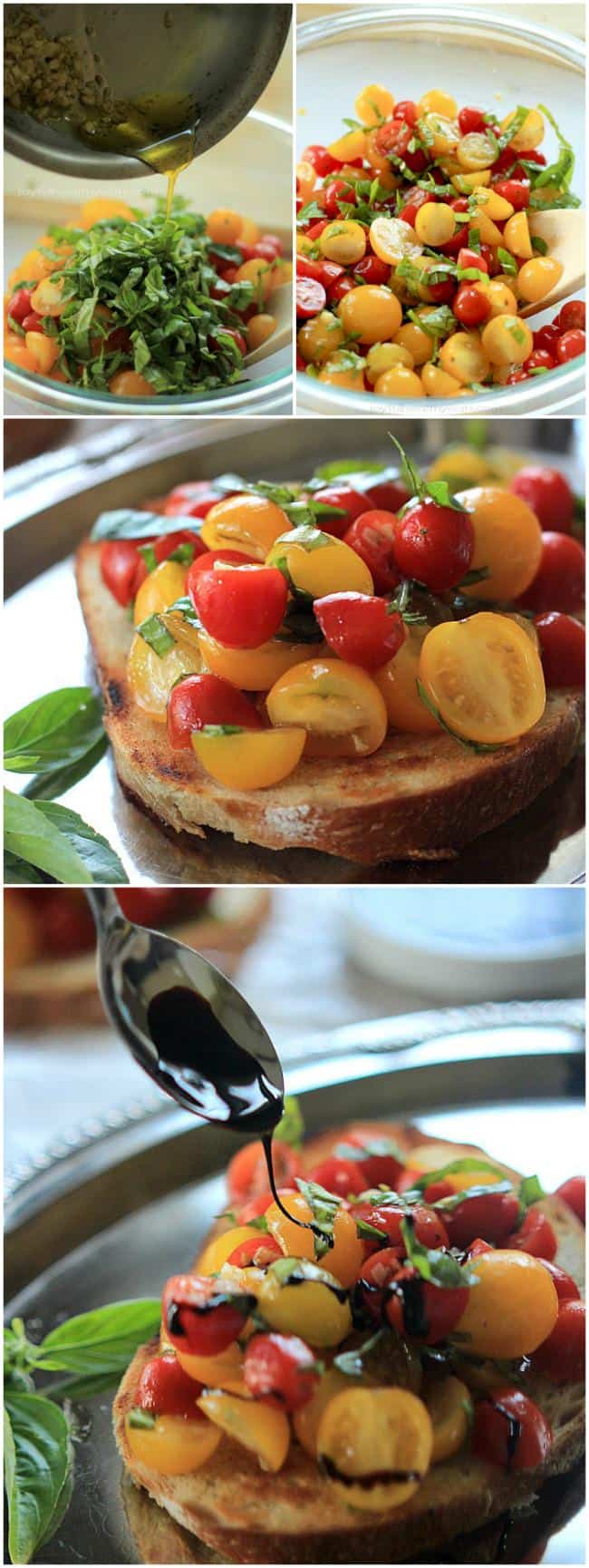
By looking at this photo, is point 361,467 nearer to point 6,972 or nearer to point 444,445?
point 444,445

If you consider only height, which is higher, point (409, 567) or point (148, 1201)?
point (409, 567)

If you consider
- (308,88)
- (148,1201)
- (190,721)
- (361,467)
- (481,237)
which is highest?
(308,88)

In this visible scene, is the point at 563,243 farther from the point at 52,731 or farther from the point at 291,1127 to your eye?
the point at 291,1127

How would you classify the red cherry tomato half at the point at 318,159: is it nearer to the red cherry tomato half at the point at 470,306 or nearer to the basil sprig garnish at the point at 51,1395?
the red cherry tomato half at the point at 470,306

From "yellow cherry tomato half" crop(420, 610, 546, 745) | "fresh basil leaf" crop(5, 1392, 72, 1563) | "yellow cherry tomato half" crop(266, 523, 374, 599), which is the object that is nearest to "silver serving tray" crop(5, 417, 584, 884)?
"yellow cherry tomato half" crop(420, 610, 546, 745)

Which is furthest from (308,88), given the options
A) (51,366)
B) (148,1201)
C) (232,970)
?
(148,1201)

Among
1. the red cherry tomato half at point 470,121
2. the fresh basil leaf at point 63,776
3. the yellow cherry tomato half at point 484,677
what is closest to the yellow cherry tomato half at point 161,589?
the fresh basil leaf at point 63,776

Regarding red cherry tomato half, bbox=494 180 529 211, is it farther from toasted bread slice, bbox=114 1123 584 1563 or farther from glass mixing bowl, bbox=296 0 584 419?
toasted bread slice, bbox=114 1123 584 1563
